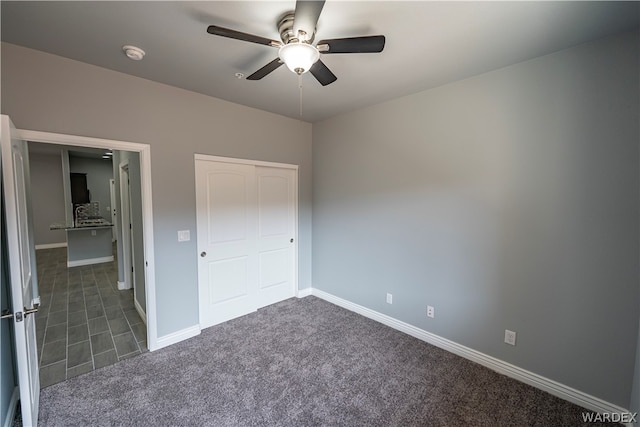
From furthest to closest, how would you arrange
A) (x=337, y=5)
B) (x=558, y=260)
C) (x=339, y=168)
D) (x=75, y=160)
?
(x=75, y=160)
(x=339, y=168)
(x=558, y=260)
(x=337, y=5)

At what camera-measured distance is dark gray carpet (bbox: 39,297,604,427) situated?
6.06 feet

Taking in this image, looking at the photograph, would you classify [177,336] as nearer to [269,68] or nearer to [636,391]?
[269,68]

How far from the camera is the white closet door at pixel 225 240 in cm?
304

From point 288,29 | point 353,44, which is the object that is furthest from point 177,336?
point 353,44

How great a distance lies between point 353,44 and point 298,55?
1.04 ft

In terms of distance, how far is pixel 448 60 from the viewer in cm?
213

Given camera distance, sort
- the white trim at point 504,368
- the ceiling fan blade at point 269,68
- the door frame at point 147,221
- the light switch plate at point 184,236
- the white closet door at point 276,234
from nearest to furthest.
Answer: the ceiling fan blade at point 269,68, the white trim at point 504,368, the door frame at point 147,221, the light switch plate at point 184,236, the white closet door at point 276,234

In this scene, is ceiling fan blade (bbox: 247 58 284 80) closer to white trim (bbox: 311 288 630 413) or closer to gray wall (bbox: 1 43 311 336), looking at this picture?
gray wall (bbox: 1 43 311 336)

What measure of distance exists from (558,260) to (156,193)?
3.61 metres

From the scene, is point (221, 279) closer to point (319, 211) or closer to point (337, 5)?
point (319, 211)

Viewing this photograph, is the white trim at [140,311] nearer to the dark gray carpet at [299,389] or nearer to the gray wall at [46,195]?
the dark gray carpet at [299,389]

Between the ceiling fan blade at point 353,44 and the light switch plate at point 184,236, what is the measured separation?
2.31m

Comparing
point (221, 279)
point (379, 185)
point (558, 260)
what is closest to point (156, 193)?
point (221, 279)

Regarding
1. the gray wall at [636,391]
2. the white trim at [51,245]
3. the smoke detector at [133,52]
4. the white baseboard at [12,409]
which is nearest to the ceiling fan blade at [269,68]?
the smoke detector at [133,52]
